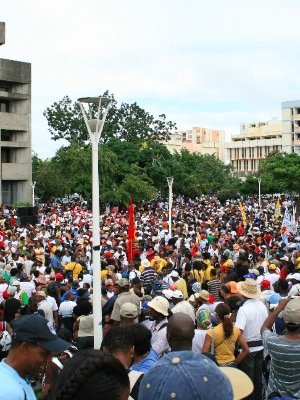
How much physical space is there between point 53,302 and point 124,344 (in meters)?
5.80

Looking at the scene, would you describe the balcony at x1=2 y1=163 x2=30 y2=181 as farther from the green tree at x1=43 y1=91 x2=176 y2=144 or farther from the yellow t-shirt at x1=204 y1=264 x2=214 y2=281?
the yellow t-shirt at x1=204 y1=264 x2=214 y2=281

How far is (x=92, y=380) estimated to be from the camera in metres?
2.07

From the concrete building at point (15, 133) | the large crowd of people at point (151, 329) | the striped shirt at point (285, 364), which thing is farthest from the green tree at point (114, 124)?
the striped shirt at point (285, 364)

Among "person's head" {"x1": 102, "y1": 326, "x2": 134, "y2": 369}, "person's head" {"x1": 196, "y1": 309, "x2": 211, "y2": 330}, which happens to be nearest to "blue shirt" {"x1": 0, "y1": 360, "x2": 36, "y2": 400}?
"person's head" {"x1": 102, "y1": 326, "x2": 134, "y2": 369}

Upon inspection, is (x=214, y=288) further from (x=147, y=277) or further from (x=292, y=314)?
(x=292, y=314)

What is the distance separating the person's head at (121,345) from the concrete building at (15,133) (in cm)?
4877

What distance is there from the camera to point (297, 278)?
1116 cm

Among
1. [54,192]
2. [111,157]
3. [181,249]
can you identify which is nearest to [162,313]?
[181,249]

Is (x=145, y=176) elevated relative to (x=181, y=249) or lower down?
elevated

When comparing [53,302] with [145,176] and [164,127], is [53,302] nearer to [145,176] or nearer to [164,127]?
[145,176]

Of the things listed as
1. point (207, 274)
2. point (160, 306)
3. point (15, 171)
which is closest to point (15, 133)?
point (15, 171)

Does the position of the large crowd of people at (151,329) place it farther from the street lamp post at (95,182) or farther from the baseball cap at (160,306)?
the street lamp post at (95,182)

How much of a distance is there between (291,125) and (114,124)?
46.6m

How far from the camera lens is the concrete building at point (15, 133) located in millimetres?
52500
